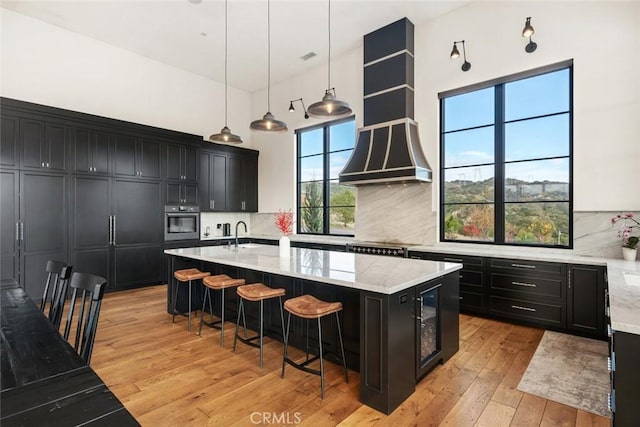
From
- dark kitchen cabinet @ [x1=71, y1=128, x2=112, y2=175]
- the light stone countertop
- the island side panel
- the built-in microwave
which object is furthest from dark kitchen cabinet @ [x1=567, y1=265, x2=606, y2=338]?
dark kitchen cabinet @ [x1=71, y1=128, x2=112, y2=175]

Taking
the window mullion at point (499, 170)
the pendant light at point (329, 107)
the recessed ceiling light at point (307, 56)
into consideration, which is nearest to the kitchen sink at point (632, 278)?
the window mullion at point (499, 170)

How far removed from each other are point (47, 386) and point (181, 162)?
5642 millimetres

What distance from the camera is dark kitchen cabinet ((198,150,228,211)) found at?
21.5 feet

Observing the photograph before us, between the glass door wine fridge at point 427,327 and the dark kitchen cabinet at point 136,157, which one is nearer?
the glass door wine fridge at point 427,327

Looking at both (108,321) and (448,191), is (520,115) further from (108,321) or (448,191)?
(108,321)

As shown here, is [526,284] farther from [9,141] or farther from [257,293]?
[9,141]

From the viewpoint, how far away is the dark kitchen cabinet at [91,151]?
16.1 feet

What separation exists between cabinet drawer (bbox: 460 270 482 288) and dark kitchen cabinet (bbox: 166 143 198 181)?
16.7 ft

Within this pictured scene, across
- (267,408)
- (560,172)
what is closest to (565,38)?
(560,172)

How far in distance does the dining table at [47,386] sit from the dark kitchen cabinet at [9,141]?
4.04m

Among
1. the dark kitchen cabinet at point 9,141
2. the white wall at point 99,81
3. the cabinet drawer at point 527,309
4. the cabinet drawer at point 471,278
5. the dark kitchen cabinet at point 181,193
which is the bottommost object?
the cabinet drawer at point 527,309

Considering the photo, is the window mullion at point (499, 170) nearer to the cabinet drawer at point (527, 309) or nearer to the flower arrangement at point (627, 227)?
the cabinet drawer at point (527, 309)

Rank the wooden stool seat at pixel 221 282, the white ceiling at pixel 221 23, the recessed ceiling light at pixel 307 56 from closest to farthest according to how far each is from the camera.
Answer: the wooden stool seat at pixel 221 282 < the white ceiling at pixel 221 23 < the recessed ceiling light at pixel 307 56

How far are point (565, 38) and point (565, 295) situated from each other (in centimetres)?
303
